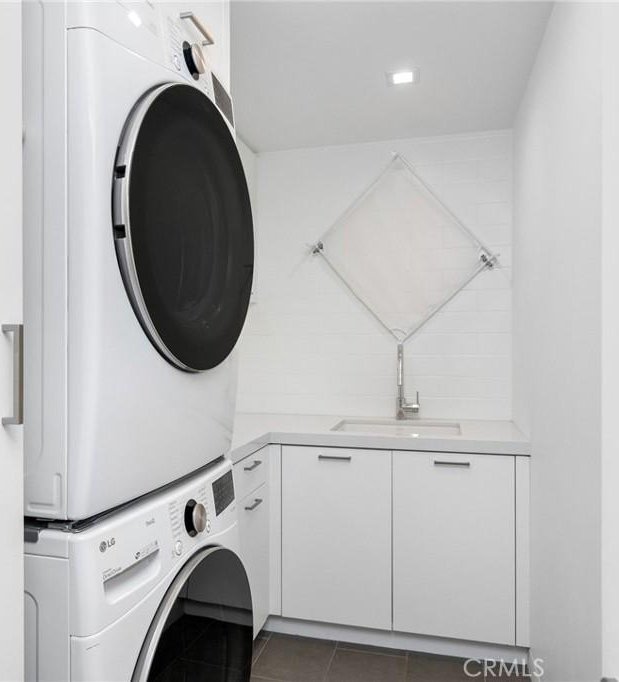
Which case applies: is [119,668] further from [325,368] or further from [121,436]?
[325,368]

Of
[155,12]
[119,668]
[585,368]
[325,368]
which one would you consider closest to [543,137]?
[585,368]

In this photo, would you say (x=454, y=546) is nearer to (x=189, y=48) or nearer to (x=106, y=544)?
(x=106, y=544)

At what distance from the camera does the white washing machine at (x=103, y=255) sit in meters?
0.79

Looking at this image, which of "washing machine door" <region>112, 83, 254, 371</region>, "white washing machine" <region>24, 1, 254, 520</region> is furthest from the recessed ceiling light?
"white washing machine" <region>24, 1, 254, 520</region>

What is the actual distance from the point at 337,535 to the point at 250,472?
0.51m

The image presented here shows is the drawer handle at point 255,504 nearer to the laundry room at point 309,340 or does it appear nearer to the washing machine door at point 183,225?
the laundry room at point 309,340

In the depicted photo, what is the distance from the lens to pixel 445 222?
287 cm

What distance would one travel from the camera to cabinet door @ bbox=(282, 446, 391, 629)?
2.29 m

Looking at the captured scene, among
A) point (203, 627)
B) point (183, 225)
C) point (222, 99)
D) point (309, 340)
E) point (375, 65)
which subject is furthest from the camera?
point (309, 340)

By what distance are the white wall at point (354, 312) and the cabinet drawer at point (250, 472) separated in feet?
2.52

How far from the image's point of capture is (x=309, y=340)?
306 cm

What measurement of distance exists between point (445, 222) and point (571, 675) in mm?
2092

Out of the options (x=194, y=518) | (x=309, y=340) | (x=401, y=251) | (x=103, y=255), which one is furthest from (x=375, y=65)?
(x=194, y=518)

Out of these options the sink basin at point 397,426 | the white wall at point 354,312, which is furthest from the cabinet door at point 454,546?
the white wall at point 354,312
